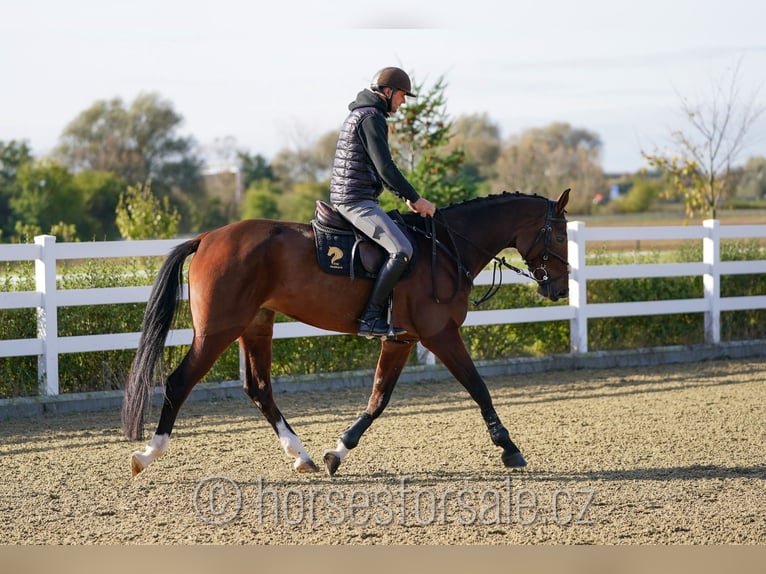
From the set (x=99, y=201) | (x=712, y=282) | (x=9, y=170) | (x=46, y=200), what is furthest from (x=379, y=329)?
(x=9, y=170)

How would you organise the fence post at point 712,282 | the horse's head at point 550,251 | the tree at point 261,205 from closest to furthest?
the horse's head at point 550,251
the fence post at point 712,282
the tree at point 261,205

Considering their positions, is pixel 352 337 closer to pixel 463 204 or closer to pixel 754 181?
pixel 463 204

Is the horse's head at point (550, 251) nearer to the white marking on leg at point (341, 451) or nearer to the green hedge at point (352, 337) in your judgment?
the green hedge at point (352, 337)

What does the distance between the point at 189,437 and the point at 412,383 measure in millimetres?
3515

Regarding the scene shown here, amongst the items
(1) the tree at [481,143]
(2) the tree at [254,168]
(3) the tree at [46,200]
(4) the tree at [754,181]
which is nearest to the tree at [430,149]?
(3) the tree at [46,200]

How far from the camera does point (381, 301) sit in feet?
21.9

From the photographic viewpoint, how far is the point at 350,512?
545 centimetres

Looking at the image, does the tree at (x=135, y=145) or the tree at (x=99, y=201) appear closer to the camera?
the tree at (x=99, y=201)

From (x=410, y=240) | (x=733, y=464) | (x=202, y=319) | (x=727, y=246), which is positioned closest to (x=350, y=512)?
(x=202, y=319)

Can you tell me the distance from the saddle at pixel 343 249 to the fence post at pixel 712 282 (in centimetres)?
725

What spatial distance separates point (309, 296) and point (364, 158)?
985mm

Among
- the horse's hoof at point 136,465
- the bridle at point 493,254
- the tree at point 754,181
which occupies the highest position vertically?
the tree at point 754,181

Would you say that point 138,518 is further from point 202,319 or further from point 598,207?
point 598,207

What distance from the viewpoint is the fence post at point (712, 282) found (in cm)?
1277
